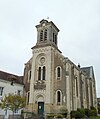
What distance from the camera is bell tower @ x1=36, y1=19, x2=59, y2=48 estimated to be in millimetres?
37625

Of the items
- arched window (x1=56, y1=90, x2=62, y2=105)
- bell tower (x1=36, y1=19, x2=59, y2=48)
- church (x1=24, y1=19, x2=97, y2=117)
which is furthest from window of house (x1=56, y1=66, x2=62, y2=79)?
bell tower (x1=36, y1=19, x2=59, y2=48)

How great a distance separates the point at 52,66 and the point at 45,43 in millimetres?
5645

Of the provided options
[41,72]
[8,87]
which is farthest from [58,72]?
[8,87]

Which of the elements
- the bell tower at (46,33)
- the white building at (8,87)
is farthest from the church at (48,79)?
the white building at (8,87)

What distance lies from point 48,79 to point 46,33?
36.9 ft

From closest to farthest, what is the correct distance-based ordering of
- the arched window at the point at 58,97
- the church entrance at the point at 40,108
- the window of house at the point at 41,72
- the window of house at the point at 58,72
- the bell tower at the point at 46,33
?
the arched window at the point at 58,97, the church entrance at the point at 40,108, the window of house at the point at 58,72, the window of house at the point at 41,72, the bell tower at the point at 46,33

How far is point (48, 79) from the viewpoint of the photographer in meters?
33.3

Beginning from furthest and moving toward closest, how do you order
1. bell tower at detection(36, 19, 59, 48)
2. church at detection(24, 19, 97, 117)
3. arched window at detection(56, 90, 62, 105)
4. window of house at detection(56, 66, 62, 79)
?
bell tower at detection(36, 19, 59, 48) < window of house at detection(56, 66, 62, 79) < arched window at detection(56, 90, 62, 105) < church at detection(24, 19, 97, 117)

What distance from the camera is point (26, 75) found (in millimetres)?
38219

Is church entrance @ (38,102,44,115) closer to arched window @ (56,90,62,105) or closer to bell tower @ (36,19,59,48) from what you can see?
arched window @ (56,90,62,105)

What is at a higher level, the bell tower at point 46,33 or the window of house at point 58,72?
the bell tower at point 46,33

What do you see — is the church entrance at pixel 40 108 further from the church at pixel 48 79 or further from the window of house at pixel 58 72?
the window of house at pixel 58 72

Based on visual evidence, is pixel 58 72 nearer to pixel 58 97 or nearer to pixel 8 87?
pixel 58 97

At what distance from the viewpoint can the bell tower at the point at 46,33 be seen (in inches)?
1481
